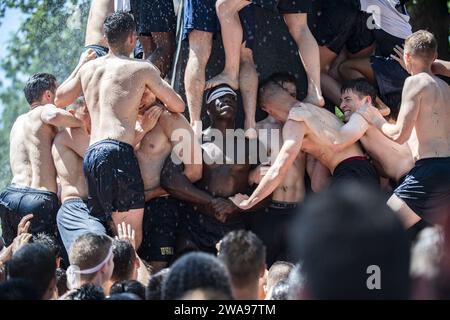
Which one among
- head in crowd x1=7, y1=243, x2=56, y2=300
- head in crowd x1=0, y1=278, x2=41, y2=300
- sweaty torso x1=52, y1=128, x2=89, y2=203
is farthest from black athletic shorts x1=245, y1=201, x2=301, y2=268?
head in crowd x1=0, y1=278, x2=41, y2=300

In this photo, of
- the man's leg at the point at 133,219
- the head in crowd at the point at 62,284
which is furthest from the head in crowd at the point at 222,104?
the head in crowd at the point at 62,284

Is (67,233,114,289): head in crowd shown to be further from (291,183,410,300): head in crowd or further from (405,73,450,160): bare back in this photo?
(291,183,410,300): head in crowd

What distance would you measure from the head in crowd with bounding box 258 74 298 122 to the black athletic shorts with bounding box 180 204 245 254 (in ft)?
2.69

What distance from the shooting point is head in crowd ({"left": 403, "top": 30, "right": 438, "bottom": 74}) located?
6.54 metres

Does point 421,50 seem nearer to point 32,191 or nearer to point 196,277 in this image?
point 32,191

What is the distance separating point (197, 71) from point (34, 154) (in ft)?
4.40

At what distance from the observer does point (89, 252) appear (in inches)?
206

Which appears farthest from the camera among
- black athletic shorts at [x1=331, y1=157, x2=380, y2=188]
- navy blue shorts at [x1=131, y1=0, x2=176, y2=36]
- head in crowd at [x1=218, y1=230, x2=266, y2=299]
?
navy blue shorts at [x1=131, y1=0, x2=176, y2=36]

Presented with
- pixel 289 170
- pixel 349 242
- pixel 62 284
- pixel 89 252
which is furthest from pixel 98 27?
pixel 349 242

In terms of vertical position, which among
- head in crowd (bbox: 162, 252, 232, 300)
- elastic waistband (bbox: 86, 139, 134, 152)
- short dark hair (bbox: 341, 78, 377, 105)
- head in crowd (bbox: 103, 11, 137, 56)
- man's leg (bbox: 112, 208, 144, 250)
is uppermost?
head in crowd (bbox: 103, 11, 137, 56)

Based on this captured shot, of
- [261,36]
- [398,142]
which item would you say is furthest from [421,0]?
[398,142]
